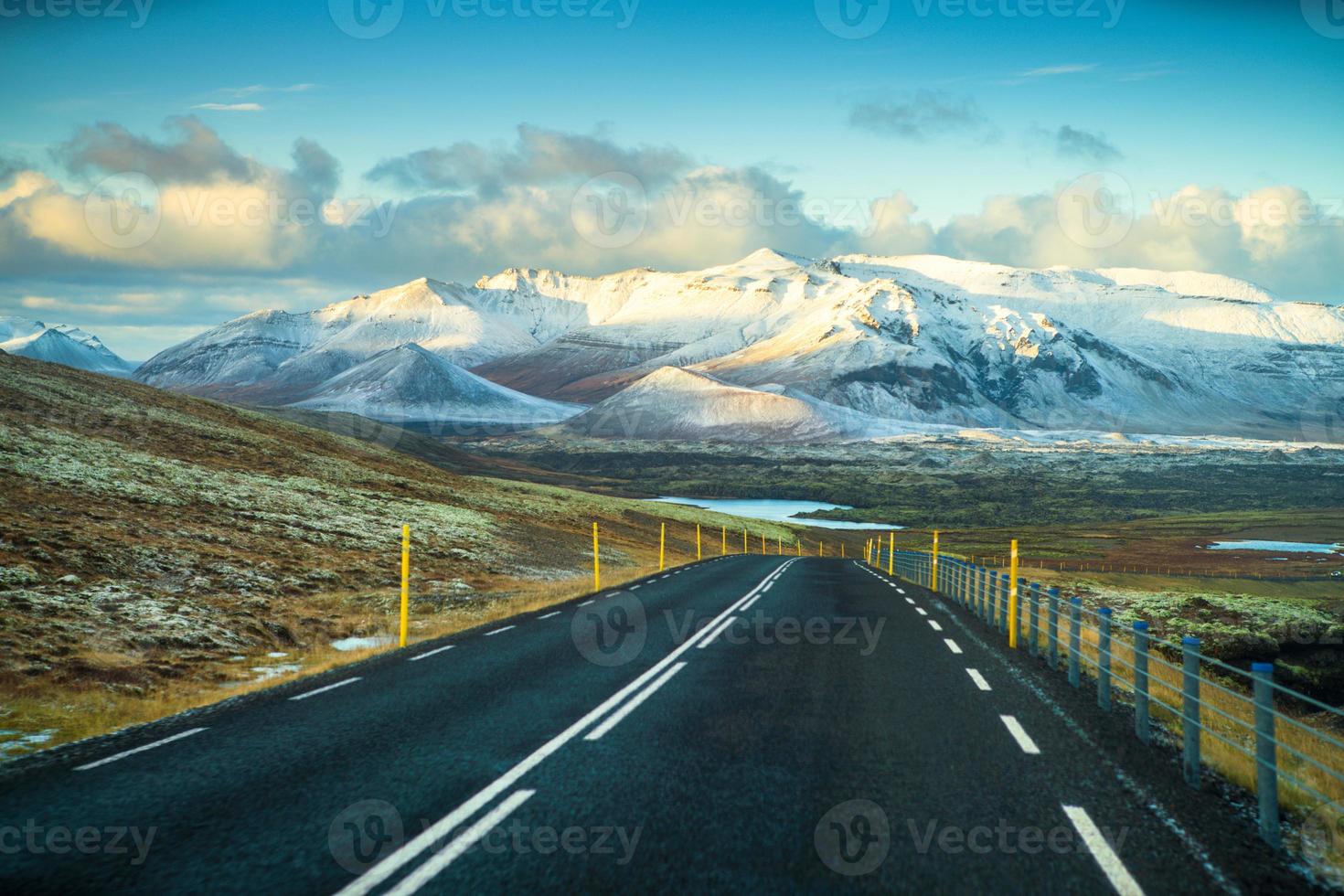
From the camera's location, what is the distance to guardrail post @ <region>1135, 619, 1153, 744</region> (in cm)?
905

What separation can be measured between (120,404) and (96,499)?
29423 mm

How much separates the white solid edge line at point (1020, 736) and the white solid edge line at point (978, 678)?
1768 mm

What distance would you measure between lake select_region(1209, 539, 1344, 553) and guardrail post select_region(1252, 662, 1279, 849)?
323 ft

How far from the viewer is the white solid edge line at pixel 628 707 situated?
9031 mm

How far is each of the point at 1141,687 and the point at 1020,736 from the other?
1.33m

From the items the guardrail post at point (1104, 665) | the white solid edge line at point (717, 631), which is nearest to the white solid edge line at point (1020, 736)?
the guardrail post at point (1104, 665)

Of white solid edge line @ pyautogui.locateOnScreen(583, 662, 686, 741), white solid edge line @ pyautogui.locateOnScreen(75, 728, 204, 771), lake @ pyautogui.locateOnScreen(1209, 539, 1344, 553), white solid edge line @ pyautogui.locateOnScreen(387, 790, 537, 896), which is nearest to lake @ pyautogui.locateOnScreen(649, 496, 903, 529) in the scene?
lake @ pyautogui.locateOnScreen(1209, 539, 1344, 553)

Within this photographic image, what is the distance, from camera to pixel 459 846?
233 inches

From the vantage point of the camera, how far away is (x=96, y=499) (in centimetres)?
2603

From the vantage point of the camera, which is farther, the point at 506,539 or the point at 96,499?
the point at 506,539

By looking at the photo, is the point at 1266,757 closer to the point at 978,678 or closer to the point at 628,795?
the point at 628,795

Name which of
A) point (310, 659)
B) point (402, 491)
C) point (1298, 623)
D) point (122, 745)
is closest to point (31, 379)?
point (402, 491)

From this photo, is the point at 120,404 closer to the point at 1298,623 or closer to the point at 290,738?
the point at 290,738

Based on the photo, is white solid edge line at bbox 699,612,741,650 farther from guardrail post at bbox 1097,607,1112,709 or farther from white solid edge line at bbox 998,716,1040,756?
guardrail post at bbox 1097,607,1112,709
